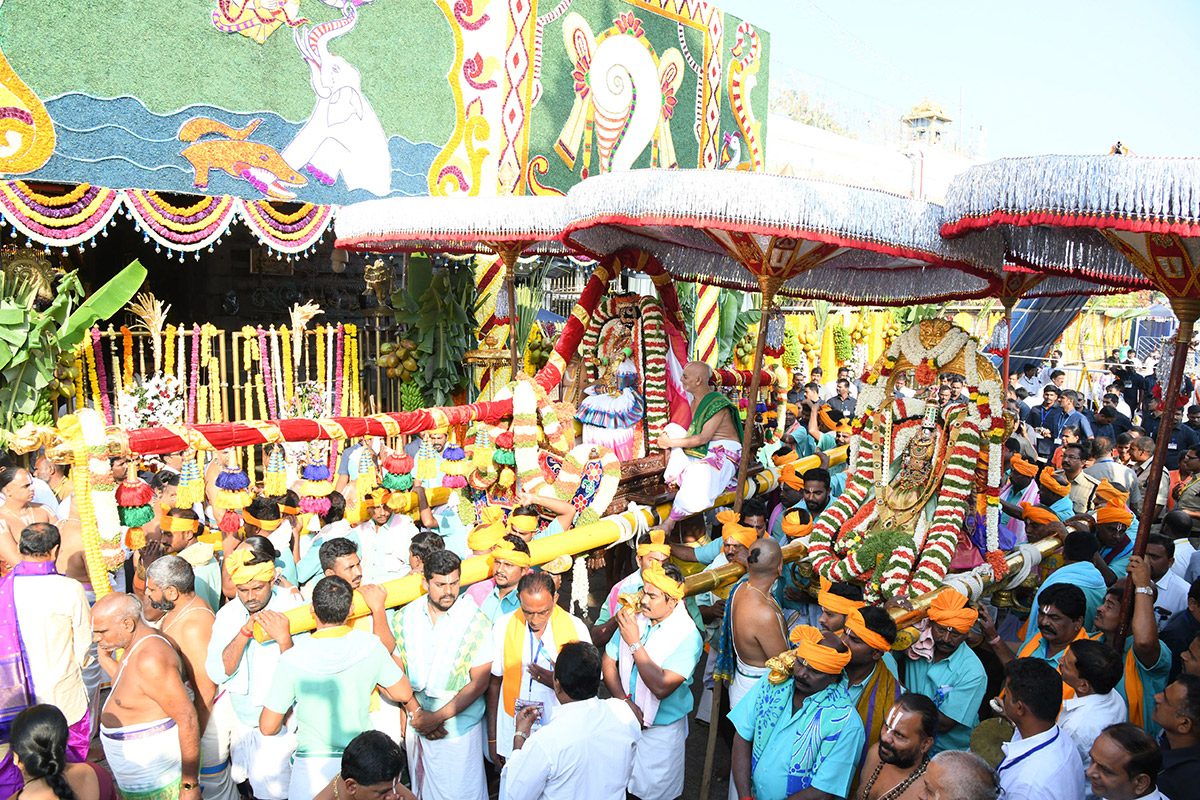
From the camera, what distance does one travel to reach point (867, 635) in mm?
3473

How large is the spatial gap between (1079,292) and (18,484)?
8342mm

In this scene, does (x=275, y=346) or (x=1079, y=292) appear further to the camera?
(x=275, y=346)

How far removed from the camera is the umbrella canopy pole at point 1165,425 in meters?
4.14

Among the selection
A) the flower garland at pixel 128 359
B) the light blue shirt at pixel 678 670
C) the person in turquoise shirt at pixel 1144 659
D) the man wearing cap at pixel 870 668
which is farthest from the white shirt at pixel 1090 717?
the flower garland at pixel 128 359

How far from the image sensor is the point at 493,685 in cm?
400

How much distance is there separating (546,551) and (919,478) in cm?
243

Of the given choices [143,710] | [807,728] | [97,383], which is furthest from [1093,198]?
[97,383]

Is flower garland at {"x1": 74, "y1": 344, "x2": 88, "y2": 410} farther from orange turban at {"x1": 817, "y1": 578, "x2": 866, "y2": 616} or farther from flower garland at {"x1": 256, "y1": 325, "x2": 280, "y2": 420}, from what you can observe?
orange turban at {"x1": 817, "y1": 578, "x2": 866, "y2": 616}

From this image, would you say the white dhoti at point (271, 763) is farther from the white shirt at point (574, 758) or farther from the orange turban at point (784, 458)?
the orange turban at point (784, 458)

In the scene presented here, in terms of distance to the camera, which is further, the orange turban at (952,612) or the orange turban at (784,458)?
the orange turban at (784,458)

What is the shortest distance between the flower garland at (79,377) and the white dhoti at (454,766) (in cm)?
585

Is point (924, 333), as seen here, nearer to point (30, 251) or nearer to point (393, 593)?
point (393, 593)

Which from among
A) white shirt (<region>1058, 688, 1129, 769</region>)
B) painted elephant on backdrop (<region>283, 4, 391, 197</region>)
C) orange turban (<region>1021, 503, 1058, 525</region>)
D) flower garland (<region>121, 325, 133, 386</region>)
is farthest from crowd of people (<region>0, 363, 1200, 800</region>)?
painted elephant on backdrop (<region>283, 4, 391, 197</region>)

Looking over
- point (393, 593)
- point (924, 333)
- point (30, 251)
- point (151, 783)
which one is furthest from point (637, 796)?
point (30, 251)
